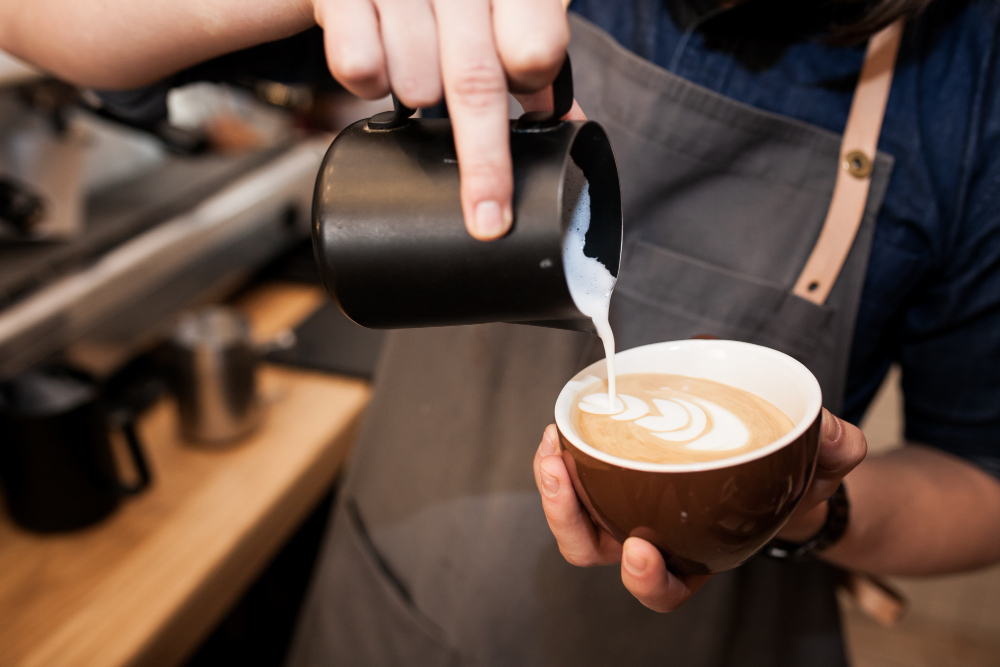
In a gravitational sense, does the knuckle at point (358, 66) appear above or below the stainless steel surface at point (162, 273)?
above

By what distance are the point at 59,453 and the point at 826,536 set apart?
1.09 metres

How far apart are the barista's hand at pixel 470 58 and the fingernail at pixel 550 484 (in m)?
0.22

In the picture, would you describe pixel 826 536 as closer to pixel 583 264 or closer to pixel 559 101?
pixel 583 264

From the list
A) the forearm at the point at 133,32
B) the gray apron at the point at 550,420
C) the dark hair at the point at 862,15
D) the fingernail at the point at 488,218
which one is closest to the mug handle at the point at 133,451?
the gray apron at the point at 550,420

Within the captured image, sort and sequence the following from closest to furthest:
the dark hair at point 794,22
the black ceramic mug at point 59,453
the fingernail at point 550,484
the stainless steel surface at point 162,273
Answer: the fingernail at point 550,484, the dark hair at point 794,22, the black ceramic mug at point 59,453, the stainless steel surface at point 162,273

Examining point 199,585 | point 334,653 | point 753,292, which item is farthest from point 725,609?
point 199,585

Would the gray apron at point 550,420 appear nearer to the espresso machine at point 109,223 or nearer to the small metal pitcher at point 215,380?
the small metal pitcher at point 215,380

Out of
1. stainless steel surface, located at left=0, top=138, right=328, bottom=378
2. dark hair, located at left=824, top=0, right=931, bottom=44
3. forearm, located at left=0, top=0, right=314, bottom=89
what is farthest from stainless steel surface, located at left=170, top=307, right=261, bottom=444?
dark hair, located at left=824, top=0, right=931, bottom=44

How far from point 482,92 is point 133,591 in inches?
37.8

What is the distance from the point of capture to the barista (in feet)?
2.54

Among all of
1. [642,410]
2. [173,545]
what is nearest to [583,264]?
[642,410]

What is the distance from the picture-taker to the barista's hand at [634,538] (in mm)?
562

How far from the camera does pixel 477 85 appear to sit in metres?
0.47

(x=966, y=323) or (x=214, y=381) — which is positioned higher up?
(x=966, y=323)
